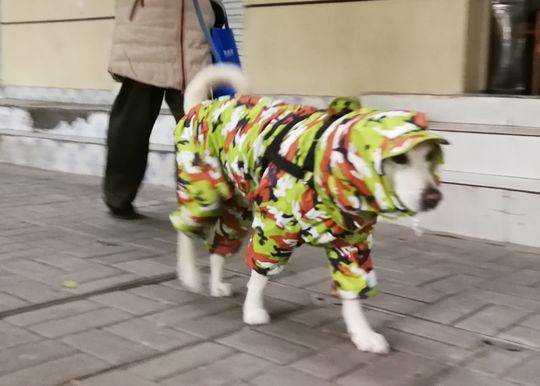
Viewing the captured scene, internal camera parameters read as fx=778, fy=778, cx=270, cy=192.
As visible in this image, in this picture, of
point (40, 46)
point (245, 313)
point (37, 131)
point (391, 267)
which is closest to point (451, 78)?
point (391, 267)

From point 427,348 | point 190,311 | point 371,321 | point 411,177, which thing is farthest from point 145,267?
point 411,177

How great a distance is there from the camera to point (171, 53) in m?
5.03

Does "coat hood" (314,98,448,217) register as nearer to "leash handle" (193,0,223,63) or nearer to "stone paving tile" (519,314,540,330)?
"stone paving tile" (519,314,540,330)

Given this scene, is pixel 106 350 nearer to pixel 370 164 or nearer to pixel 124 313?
pixel 124 313

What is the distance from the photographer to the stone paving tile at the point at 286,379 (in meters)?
2.71

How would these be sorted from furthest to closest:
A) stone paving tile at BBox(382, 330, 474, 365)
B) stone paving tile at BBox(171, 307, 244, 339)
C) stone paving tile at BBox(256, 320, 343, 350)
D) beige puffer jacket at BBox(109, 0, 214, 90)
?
beige puffer jacket at BBox(109, 0, 214, 90) < stone paving tile at BBox(171, 307, 244, 339) < stone paving tile at BBox(256, 320, 343, 350) < stone paving tile at BBox(382, 330, 474, 365)

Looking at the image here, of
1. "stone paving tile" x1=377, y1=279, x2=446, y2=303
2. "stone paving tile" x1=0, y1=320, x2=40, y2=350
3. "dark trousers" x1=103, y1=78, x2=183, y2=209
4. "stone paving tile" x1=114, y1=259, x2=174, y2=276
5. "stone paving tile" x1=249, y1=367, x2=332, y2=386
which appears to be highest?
"dark trousers" x1=103, y1=78, x2=183, y2=209

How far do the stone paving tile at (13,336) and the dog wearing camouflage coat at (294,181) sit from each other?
0.87 metres

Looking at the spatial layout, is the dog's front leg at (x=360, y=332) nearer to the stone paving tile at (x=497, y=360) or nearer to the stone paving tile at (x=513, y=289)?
the stone paving tile at (x=497, y=360)

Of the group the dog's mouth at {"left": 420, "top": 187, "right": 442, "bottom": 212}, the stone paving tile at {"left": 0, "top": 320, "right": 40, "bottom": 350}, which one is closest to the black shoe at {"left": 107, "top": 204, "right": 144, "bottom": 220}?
the stone paving tile at {"left": 0, "top": 320, "right": 40, "bottom": 350}

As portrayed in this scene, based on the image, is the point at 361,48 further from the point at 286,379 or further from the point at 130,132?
the point at 286,379

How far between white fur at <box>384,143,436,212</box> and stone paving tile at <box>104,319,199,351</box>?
1114mm

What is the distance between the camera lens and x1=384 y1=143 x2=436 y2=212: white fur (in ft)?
8.19

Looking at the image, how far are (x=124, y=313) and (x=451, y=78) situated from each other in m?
2.92
